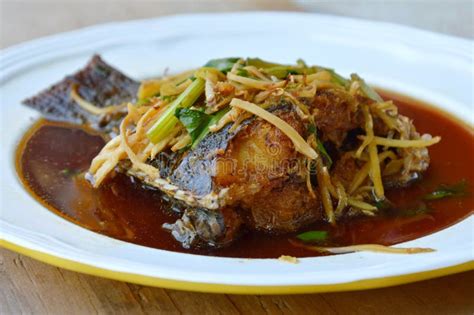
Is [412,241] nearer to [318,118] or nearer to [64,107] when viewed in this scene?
[318,118]

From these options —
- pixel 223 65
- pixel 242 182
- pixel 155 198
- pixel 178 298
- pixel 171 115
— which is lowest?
pixel 155 198

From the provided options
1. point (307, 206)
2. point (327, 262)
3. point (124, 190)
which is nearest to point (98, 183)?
point (124, 190)

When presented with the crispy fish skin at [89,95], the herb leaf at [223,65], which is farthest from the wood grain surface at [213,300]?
the crispy fish skin at [89,95]

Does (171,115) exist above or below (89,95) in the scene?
above

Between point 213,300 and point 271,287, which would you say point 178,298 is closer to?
point 213,300

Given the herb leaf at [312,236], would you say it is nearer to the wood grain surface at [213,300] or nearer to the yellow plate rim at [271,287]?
the wood grain surface at [213,300]

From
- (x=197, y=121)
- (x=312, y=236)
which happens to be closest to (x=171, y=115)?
(x=197, y=121)
